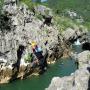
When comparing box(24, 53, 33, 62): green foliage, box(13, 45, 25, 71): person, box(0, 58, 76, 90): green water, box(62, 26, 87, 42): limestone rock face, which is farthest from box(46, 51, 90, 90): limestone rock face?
box(62, 26, 87, 42): limestone rock face

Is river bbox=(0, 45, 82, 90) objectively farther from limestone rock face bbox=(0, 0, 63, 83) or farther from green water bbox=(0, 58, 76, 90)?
limestone rock face bbox=(0, 0, 63, 83)

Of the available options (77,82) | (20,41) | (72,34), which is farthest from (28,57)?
(72,34)

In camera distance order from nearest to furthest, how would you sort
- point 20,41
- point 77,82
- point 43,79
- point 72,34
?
1. point 77,82
2. point 43,79
3. point 20,41
4. point 72,34

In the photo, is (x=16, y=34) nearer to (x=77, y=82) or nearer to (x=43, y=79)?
(x=43, y=79)

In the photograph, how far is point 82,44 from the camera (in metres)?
88.6

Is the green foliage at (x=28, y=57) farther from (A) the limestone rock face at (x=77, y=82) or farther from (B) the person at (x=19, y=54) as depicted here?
(A) the limestone rock face at (x=77, y=82)

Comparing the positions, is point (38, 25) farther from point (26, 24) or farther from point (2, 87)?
point (2, 87)

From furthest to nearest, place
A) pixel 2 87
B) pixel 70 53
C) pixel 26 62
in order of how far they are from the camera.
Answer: pixel 70 53, pixel 26 62, pixel 2 87

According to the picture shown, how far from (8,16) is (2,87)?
10.9m

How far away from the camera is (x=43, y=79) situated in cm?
5212

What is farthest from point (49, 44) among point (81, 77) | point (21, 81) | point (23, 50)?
point (81, 77)

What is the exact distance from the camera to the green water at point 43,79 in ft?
159

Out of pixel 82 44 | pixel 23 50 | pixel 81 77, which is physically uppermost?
pixel 81 77

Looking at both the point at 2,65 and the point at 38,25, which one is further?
the point at 38,25
